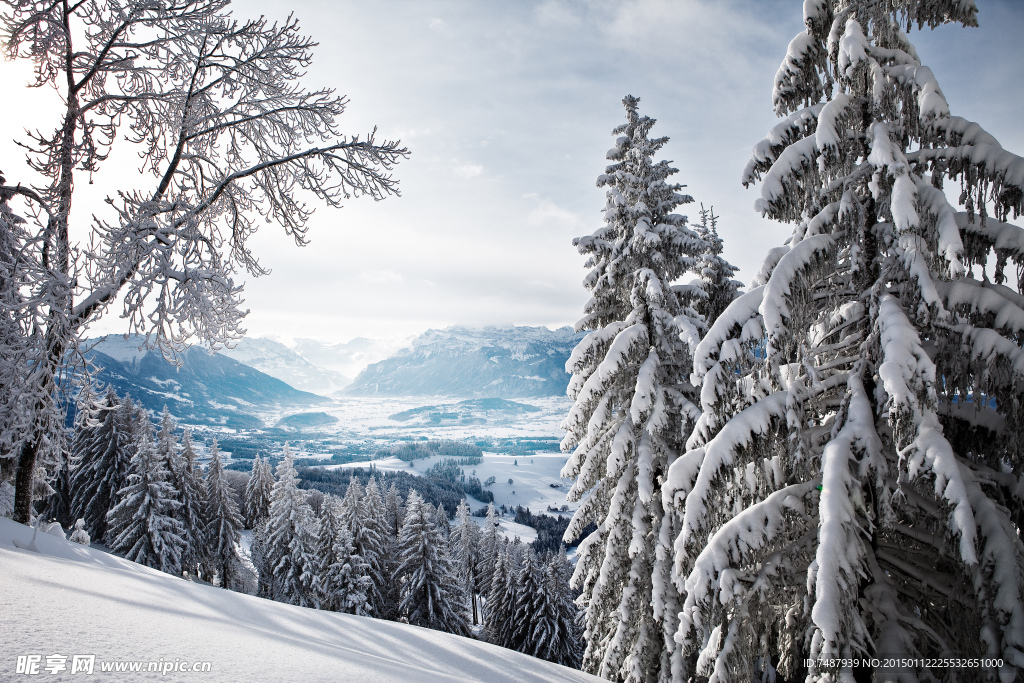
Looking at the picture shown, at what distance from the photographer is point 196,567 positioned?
117 ft

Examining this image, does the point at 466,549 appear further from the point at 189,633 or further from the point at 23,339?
the point at 189,633

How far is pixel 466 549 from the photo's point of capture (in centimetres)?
4328

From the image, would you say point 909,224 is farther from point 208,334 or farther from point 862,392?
point 208,334

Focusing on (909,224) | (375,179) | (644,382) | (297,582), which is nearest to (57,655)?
(375,179)

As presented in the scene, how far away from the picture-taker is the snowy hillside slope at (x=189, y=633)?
107 inches

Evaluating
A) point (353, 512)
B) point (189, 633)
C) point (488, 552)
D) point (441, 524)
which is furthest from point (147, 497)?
point (441, 524)

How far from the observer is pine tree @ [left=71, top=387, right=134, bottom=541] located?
31.0 metres

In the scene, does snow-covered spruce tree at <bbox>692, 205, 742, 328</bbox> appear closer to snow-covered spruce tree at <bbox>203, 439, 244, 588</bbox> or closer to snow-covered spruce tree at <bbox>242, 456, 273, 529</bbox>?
snow-covered spruce tree at <bbox>203, 439, 244, 588</bbox>

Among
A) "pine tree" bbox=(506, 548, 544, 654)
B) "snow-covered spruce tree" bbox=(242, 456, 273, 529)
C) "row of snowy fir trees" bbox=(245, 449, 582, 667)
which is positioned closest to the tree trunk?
"row of snowy fir trees" bbox=(245, 449, 582, 667)

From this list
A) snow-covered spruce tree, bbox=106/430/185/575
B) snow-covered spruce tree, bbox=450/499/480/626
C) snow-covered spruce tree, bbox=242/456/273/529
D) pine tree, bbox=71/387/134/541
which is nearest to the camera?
snow-covered spruce tree, bbox=106/430/185/575

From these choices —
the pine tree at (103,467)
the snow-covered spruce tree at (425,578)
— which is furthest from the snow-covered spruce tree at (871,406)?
the pine tree at (103,467)

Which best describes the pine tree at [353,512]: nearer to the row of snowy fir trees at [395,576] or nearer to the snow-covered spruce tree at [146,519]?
the row of snowy fir trees at [395,576]

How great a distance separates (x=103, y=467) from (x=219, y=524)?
8324mm

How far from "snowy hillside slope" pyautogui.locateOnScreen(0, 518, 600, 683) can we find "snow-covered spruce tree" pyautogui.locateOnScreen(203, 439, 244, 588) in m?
33.6
